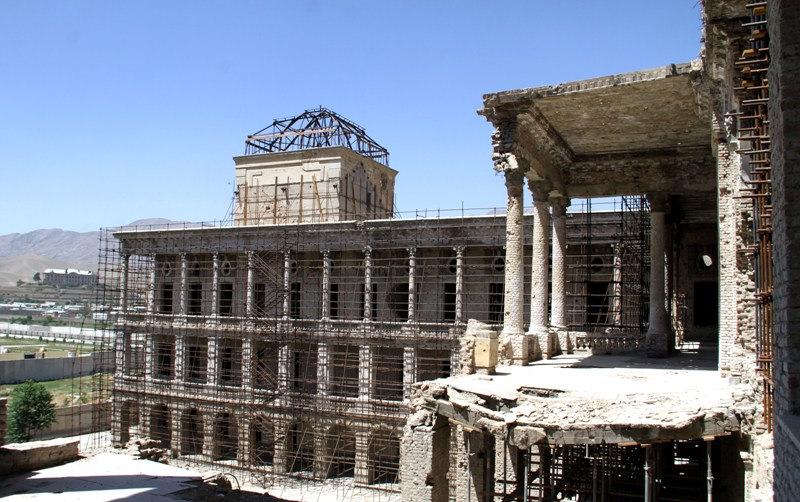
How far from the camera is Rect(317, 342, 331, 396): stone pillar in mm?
32062

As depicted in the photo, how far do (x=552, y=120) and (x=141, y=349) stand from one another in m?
28.0

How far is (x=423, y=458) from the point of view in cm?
1308

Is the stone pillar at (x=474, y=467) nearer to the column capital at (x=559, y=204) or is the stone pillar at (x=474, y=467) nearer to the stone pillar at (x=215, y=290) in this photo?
the column capital at (x=559, y=204)

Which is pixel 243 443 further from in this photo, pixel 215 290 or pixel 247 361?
pixel 215 290

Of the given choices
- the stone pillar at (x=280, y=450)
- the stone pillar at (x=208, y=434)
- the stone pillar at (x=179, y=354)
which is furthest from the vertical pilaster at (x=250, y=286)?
the stone pillar at (x=280, y=450)

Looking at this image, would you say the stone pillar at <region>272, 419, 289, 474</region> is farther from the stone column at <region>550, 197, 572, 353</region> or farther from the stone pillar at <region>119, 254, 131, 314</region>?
the stone column at <region>550, 197, 572, 353</region>

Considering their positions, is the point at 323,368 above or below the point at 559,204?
below

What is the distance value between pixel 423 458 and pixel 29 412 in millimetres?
33933

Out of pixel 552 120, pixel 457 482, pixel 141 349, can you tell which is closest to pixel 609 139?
pixel 552 120

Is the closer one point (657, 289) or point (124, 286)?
point (657, 289)

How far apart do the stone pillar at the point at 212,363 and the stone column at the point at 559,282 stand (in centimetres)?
1897

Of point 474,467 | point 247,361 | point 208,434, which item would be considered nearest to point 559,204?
point 474,467

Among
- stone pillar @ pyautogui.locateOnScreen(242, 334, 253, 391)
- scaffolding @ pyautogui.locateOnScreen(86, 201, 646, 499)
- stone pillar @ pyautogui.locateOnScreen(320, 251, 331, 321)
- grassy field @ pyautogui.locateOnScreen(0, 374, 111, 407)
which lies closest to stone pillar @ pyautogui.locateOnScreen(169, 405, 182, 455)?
scaffolding @ pyautogui.locateOnScreen(86, 201, 646, 499)

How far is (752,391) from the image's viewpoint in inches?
412
